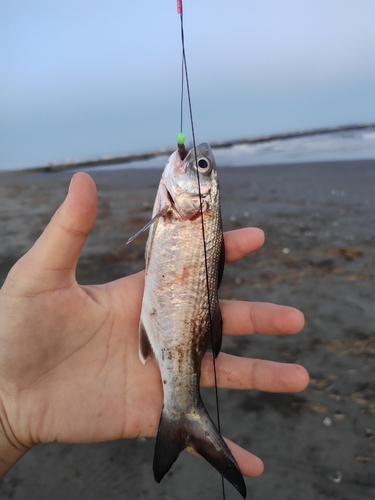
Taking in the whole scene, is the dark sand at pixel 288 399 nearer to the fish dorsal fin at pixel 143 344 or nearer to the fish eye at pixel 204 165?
the fish dorsal fin at pixel 143 344

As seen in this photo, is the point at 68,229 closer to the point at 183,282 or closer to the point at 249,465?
the point at 183,282

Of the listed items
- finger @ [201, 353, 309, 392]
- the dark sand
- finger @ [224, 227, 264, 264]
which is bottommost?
the dark sand

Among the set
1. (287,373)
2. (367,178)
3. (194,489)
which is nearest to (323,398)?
(287,373)

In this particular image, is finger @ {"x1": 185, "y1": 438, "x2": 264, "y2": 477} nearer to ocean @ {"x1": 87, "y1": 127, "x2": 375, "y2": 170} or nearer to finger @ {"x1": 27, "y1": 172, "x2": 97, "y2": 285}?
finger @ {"x1": 27, "y1": 172, "x2": 97, "y2": 285}

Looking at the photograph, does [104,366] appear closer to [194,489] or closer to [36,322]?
[36,322]

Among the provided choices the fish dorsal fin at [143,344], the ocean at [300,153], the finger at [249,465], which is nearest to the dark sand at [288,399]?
the finger at [249,465]

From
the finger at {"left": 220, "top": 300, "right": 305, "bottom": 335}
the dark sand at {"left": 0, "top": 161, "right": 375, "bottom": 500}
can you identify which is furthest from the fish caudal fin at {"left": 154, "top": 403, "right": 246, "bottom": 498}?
the finger at {"left": 220, "top": 300, "right": 305, "bottom": 335}
